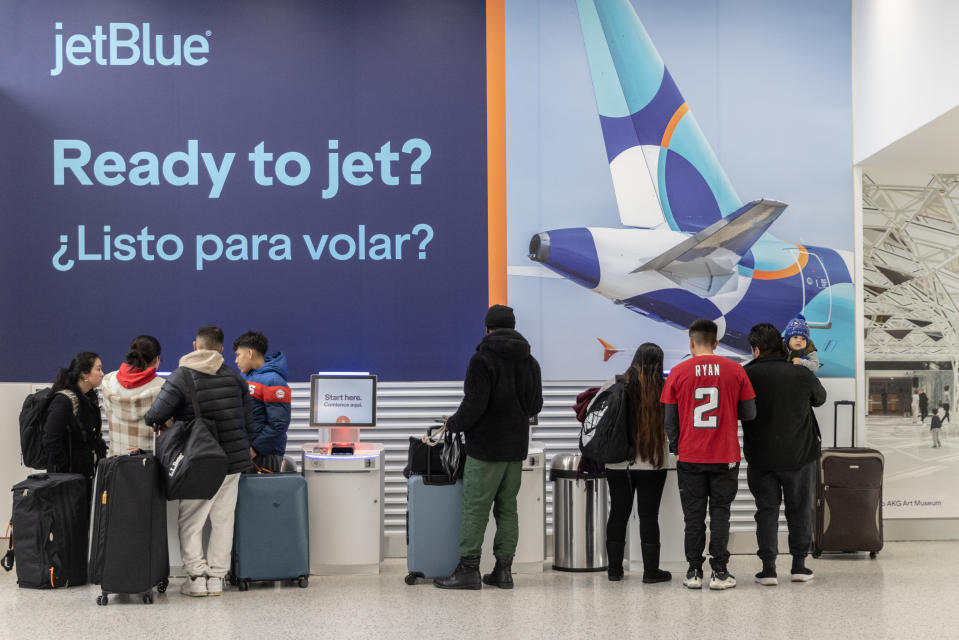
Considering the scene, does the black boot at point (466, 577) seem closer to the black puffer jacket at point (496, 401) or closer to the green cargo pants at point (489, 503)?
the green cargo pants at point (489, 503)

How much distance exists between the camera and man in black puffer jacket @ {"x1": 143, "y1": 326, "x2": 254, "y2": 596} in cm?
477

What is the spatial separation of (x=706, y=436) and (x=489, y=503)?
4.00 ft

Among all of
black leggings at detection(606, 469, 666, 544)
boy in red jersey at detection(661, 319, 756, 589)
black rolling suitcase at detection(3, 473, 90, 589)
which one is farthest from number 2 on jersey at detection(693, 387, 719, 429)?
black rolling suitcase at detection(3, 473, 90, 589)

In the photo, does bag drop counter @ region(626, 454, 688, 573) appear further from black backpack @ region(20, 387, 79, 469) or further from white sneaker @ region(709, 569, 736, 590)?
black backpack @ region(20, 387, 79, 469)

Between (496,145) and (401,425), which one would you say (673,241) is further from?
(401,425)

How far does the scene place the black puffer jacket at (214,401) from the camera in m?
4.74

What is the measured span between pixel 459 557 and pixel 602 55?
355cm

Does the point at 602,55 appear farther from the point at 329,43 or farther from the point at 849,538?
the point at 849,538

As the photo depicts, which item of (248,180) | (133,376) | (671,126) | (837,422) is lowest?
(837,422)

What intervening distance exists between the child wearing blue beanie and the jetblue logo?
174 inches

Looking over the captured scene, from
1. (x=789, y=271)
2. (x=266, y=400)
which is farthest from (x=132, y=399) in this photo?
(x=789, y=271)

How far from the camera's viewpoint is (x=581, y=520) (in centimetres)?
548

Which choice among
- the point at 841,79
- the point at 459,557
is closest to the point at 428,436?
the point at 459,557

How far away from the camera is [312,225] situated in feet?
20.7
